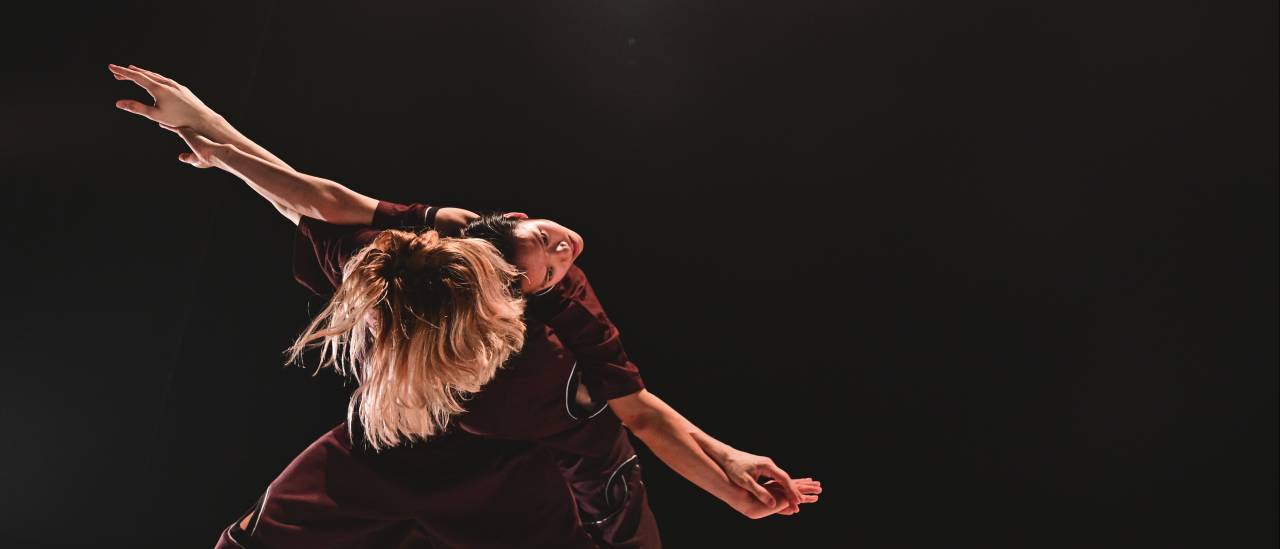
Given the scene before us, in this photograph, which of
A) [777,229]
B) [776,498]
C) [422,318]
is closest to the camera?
[422,318]

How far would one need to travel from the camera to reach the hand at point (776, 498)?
1220 millimetres

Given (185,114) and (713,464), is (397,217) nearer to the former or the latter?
(185,114)

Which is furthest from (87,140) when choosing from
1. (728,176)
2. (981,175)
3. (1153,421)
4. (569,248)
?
(1153,421)

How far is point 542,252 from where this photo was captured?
1.23 meters

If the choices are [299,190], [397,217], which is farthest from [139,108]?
[397,217]

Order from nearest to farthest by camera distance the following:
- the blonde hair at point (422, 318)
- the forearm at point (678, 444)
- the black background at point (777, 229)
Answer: the blonde hair at point (422, 318)
the forearm at point (678, 444)
the black background at point (777, 229)

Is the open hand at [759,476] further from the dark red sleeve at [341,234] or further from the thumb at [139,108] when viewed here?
the thumb at [139,108]

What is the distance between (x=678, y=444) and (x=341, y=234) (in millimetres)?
548

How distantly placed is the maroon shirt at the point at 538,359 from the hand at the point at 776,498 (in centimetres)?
21

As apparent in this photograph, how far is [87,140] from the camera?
174cm

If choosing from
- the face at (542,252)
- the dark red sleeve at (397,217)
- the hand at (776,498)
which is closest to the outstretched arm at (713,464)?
the hand at (776,498)

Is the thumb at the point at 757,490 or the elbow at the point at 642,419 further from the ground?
the elbow at the point at 642,419

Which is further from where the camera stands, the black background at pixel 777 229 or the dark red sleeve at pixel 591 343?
the black background at pixel 777 229

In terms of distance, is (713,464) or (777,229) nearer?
(713,464)
